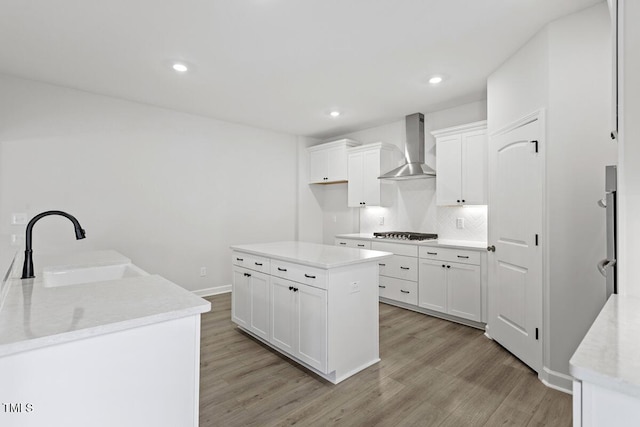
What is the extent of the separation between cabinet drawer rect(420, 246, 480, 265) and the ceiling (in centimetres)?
185

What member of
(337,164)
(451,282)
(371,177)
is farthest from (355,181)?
(451,282)

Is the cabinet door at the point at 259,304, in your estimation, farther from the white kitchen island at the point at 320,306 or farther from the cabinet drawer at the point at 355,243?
the cabinet drawer at the point at 355,243

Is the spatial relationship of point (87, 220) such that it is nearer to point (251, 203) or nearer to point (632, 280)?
point (251, 203)

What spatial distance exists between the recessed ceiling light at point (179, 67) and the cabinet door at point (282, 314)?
7.17 ft

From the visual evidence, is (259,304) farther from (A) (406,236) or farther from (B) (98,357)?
(A) (406,236)

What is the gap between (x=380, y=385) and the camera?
7.68ft

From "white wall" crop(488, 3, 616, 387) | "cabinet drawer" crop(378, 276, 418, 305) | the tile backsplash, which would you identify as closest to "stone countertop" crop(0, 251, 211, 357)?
"white wall" crop(488, 3, 616, 387)

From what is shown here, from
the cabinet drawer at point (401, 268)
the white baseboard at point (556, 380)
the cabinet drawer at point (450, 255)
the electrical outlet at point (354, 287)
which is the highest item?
the cabinet drawer at point (450, 255)

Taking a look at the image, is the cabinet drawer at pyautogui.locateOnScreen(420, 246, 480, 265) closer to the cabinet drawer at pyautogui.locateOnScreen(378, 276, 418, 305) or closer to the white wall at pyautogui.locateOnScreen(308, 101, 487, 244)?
the cabinet drawer at pyautogui.locateOnScreen(378, 276, 418, 305)

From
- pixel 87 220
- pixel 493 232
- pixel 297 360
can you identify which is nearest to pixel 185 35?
pixel 87 220

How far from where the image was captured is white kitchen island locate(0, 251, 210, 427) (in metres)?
0.86

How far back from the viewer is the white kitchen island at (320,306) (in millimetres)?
2357

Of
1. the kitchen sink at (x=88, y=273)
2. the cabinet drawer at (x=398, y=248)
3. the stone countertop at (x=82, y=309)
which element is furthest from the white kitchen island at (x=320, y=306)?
the cabinet drawer at (x=398, y=248)

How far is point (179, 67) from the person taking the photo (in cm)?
308
